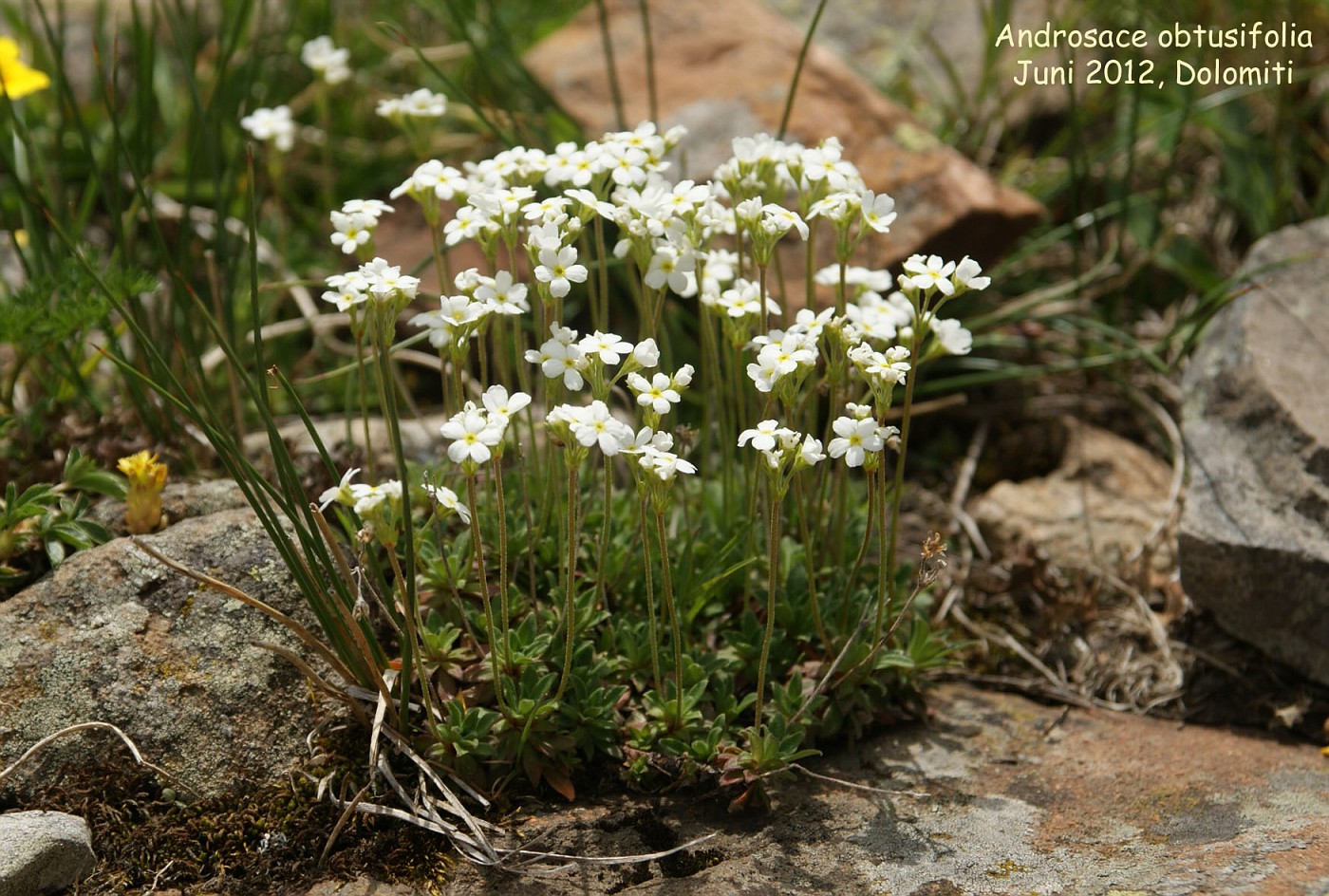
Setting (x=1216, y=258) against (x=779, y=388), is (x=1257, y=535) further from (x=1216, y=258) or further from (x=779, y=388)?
(x=1216, y=258)

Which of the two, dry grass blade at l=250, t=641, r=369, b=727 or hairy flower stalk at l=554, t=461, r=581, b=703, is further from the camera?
dry grass blade at l=250, t=641, r=369, b=727

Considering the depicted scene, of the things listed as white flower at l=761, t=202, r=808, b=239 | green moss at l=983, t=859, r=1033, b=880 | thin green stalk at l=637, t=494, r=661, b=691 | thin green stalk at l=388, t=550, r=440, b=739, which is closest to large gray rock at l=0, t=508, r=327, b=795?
thin green stalk at l=388, t=550, r=440, b=739

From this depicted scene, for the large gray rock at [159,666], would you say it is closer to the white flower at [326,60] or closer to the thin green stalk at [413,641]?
the thin green stalk at [413,641]

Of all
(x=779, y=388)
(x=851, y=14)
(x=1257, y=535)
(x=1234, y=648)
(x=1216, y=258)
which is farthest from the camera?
(x=851, y=14)

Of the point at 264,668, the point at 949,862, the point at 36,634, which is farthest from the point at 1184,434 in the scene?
the point at 36,634

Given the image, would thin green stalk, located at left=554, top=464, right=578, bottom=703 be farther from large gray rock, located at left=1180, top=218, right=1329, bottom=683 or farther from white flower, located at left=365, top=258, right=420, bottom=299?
large gray rock, located at left=1180, top=218, right=1329, bottom=683

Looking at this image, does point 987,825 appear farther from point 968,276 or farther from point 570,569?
point 968,276
